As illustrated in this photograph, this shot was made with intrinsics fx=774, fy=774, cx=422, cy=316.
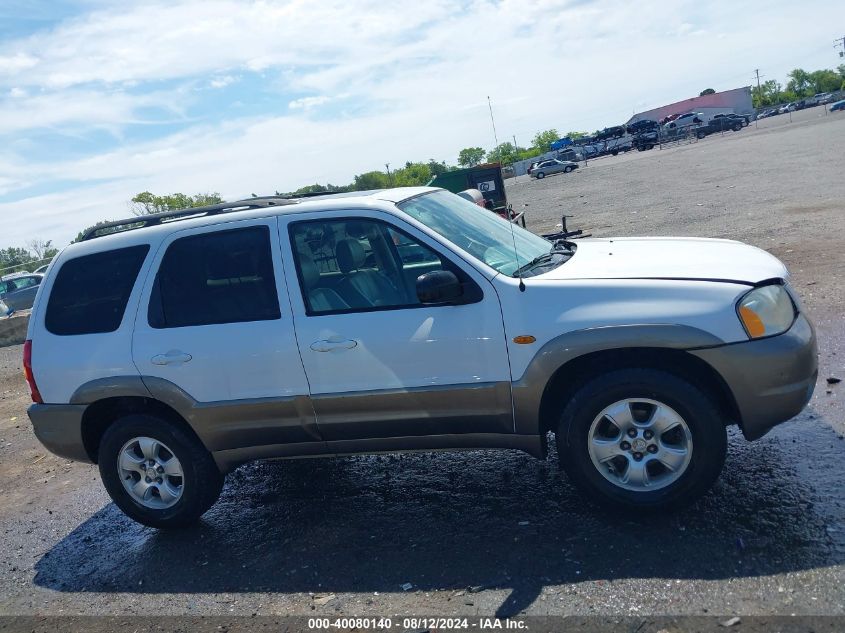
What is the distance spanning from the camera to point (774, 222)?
1310cm

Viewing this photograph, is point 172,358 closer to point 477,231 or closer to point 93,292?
point 93,292

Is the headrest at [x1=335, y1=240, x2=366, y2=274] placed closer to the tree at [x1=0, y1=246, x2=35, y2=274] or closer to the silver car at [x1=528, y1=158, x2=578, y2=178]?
the tree at [x1=0, y1=246, x2=35, y2=274]

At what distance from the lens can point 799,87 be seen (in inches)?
5389

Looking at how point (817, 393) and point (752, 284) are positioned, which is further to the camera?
point (817, 393)

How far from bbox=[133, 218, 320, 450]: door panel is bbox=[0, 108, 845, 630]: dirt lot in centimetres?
73

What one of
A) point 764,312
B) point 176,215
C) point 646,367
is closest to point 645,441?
point 646,367

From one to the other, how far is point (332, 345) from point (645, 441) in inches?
72.3

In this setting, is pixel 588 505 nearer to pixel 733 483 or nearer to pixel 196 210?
pixel 733 483

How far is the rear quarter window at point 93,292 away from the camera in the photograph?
504 centimetres

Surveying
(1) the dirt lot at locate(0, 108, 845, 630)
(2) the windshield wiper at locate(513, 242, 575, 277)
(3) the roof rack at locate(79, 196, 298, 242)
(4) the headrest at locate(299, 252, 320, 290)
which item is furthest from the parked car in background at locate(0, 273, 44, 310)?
(2) the windshield wiper at locate(513, 242, 575, 277)

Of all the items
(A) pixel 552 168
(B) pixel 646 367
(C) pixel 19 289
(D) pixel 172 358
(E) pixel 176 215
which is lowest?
(A) pixel 552 168

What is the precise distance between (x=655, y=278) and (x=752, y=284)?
0.49 m

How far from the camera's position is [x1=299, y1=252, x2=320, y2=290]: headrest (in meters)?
4.68

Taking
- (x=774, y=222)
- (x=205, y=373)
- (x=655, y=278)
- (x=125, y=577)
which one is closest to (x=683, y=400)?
(x=655, y=278)
